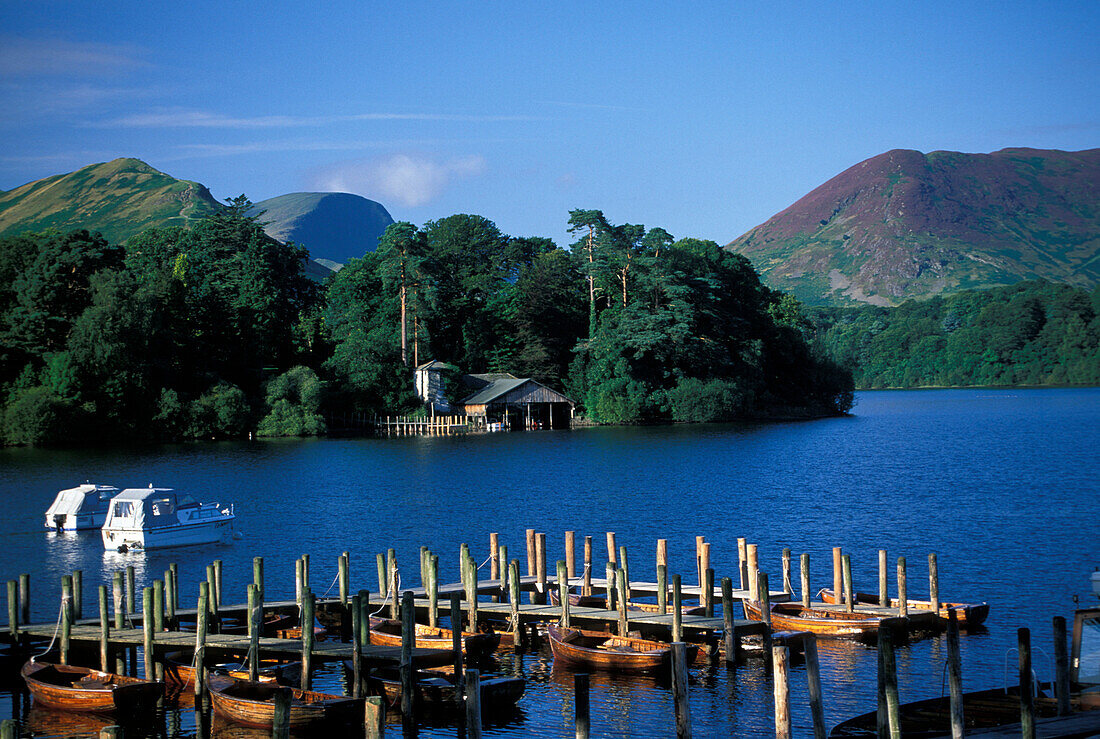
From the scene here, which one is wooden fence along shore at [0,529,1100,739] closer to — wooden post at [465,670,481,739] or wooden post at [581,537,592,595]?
wooden post at [581,537,592,595]

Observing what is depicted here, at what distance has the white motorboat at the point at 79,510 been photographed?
4031 cm

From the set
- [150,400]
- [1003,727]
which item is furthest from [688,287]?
[1003,727]

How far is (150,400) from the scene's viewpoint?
8219 centimetres

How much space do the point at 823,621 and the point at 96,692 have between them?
47.7 feet

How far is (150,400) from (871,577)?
219 feet

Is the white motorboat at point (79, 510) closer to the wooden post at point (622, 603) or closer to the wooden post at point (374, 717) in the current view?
the wooden post at point (622, 603)

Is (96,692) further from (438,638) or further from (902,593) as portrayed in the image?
(902,593)

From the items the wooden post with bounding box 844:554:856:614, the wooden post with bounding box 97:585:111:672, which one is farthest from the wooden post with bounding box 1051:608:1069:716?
the wooden post with bounding box 97:585:111:672

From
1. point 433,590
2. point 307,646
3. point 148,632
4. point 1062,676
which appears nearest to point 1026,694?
point 1062,676

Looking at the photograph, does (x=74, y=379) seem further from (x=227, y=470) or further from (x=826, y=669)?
(x=826, y=669)

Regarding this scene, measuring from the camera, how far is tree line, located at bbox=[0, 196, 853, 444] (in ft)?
262

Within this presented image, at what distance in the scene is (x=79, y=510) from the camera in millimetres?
40594

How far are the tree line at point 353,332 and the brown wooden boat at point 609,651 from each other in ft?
210

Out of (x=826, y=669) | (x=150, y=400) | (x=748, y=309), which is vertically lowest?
(x=826, y=669)
